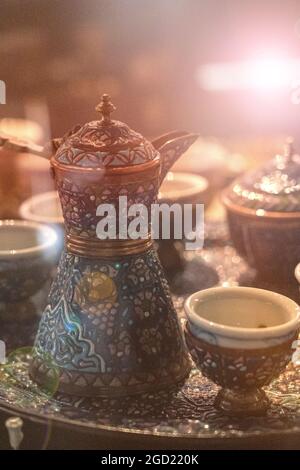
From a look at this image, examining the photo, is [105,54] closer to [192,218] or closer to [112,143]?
[192,218]

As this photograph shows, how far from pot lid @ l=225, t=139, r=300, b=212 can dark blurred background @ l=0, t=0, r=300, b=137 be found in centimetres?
146

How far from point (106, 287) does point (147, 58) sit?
2.41 m

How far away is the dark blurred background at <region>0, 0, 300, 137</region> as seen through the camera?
9.97ft

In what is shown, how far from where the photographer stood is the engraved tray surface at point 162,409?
101 centimetres

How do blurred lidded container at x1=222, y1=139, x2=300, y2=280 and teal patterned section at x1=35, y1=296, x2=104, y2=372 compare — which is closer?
teal patterned section at x1=35, y1=296, x2=104, y2=372

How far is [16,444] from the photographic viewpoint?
3.33 ft

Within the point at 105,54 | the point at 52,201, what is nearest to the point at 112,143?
the point at 52,201

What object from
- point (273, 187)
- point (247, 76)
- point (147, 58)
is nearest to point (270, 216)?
point (273, 187)

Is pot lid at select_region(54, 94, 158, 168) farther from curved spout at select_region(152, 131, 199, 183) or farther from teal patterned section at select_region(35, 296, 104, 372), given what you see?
teal patterned section at select_region(35, 296, 104, 372)

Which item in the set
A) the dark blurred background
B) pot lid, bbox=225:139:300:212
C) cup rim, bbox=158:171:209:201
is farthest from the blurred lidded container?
the dark blurred background

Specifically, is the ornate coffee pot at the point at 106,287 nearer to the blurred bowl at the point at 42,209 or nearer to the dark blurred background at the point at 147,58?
the blurred bowl at the point at 42,209

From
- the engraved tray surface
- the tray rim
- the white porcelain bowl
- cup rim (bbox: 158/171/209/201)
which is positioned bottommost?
the engraved tray surface
